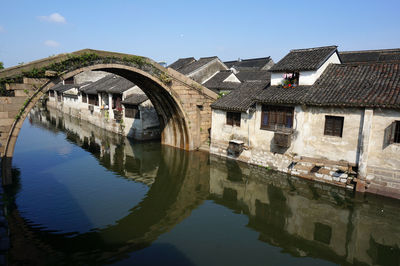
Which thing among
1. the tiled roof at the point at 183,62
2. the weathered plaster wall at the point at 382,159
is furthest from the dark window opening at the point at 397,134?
the tiled roof at the point at 183,62

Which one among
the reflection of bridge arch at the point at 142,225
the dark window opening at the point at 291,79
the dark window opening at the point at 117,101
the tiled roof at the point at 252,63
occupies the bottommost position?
the reflection of bridge arch at the point at 142,225

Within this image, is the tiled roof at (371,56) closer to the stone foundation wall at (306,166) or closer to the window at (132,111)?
the stone foundation wall at (306,166)

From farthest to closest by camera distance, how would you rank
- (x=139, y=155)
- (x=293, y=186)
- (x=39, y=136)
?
(x=39, y=136) < (x=139, y=155) < (x=293, y=186)

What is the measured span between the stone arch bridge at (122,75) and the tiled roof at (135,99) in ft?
8.75

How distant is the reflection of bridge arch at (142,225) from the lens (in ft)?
30.1

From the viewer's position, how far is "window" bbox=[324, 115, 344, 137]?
14.4m

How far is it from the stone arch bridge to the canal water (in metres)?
3.82

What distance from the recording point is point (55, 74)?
46.4ft

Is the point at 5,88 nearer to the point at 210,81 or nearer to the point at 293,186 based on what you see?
the point at 293,186

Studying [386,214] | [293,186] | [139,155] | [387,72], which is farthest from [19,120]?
[387,72]

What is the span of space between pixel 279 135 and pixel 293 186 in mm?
3164

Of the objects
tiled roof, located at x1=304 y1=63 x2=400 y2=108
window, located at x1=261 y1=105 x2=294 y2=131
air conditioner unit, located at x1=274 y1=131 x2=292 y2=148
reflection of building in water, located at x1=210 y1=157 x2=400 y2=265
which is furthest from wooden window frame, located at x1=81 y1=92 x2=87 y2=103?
tiled roof, located at x1=304 y1=63 x2=400 y2=108

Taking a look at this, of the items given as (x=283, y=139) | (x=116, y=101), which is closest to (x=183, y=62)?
(x=116, y=101)

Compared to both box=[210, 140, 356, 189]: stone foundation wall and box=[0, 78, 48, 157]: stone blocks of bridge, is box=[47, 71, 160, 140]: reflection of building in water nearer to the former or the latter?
box=[210, 140, 356, 189]: stone foundation wall
